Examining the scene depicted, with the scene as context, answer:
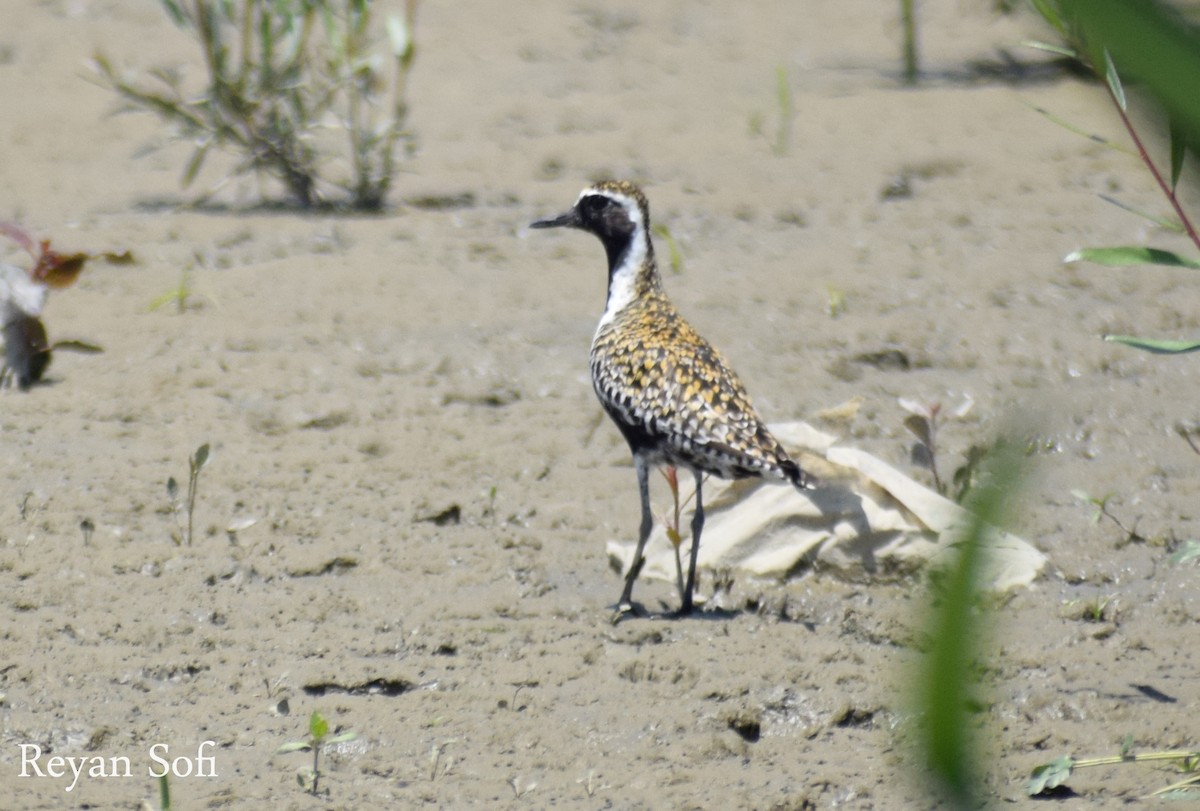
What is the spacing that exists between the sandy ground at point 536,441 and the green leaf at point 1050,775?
0.39 ft

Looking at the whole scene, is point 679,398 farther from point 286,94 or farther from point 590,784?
point 286,94

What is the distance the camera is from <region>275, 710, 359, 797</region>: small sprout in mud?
3.29m

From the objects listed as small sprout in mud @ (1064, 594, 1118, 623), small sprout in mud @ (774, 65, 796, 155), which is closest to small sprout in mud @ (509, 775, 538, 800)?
small sprout in mud @ (1064, 594, 1118, 623)

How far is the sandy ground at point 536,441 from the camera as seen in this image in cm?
362

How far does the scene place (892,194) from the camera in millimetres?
8539

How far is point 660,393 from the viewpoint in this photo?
449 cm

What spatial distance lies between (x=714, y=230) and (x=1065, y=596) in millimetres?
3897

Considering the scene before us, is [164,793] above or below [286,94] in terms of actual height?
below

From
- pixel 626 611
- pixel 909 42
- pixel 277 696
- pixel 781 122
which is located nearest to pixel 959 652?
pixel 277 696

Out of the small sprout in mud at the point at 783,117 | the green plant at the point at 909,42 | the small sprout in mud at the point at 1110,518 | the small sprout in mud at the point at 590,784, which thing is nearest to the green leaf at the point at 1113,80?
the small sprout in mud at the point at 590,784

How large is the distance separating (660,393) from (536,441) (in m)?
1.24

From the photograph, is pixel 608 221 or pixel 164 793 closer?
pixel 164 793

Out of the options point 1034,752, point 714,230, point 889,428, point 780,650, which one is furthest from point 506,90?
point 1034,752

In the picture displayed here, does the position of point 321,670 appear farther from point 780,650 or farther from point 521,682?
point 780,650
